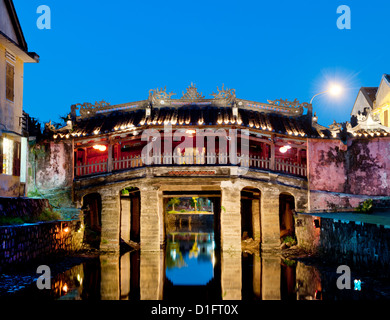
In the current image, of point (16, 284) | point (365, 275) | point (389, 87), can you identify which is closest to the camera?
point (16, 284)

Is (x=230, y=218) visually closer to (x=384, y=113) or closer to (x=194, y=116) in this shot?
(x=194, y=116)

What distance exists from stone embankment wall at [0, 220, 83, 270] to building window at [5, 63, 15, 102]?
21.2 feet

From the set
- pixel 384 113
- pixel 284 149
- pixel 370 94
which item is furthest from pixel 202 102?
pixel 370 94

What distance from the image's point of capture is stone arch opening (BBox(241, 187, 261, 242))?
25458 millimetres

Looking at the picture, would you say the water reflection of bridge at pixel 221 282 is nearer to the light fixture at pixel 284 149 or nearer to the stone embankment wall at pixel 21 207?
the stone embankment wall at pixel 21 207

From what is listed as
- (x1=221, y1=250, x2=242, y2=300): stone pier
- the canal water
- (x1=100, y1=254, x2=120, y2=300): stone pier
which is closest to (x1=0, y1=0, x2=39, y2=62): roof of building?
the canal water

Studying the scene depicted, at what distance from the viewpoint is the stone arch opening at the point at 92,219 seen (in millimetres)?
23484

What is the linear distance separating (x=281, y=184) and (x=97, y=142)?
10634 mm

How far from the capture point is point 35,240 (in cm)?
1560

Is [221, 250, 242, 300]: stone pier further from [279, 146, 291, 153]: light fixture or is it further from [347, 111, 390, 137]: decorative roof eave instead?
[347, 111, 390, 137]: decorative roof eave

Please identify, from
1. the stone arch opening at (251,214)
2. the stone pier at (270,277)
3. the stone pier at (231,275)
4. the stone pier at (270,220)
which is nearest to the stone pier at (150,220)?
the stone pier at (231,275)
